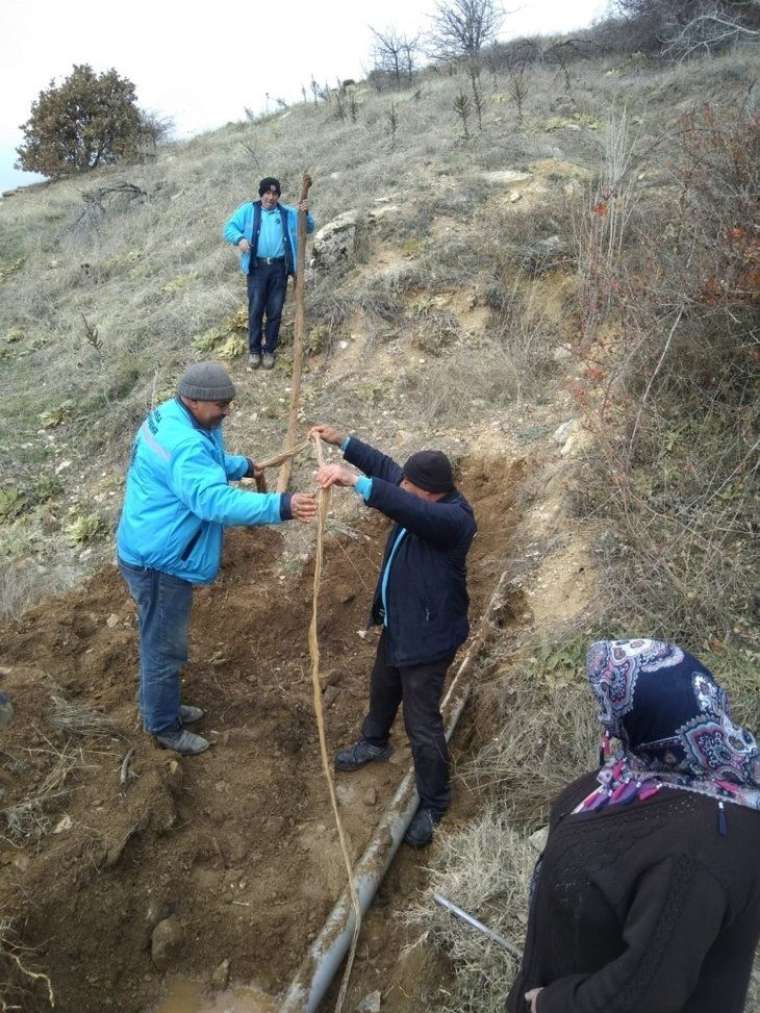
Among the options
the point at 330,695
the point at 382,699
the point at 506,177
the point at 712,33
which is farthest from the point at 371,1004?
the point at 712,33

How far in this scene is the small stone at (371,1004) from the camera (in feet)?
9.78

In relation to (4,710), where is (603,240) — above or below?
above

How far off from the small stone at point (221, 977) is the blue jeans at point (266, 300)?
6.25m

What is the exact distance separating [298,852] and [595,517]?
2752 mm

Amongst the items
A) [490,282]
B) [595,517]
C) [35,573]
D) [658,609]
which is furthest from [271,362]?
[658,609]

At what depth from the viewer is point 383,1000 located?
300cm

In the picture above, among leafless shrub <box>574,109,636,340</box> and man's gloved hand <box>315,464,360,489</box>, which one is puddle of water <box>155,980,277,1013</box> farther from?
leafless shrub <box>574,109,636,340</box>

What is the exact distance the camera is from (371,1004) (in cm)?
300

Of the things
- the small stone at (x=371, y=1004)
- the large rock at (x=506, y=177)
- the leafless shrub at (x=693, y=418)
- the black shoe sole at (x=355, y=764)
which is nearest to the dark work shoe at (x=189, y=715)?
the black shoe sole at (x=355, y=764)

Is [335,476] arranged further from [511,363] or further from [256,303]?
[256,303]

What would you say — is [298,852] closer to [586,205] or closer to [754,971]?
[754,971]

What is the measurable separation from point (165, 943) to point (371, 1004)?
93 cm

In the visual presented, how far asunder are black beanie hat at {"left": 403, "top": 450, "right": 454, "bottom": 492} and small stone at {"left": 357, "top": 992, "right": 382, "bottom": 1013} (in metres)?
2.16

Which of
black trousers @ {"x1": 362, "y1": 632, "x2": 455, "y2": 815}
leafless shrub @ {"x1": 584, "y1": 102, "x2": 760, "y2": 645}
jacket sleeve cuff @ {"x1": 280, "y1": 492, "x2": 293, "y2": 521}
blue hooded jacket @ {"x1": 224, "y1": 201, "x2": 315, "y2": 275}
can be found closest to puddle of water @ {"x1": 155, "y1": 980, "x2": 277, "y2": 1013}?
black trousers @ {"x1": 362, "y1": 632, "x2": 455, "y2": 815}
